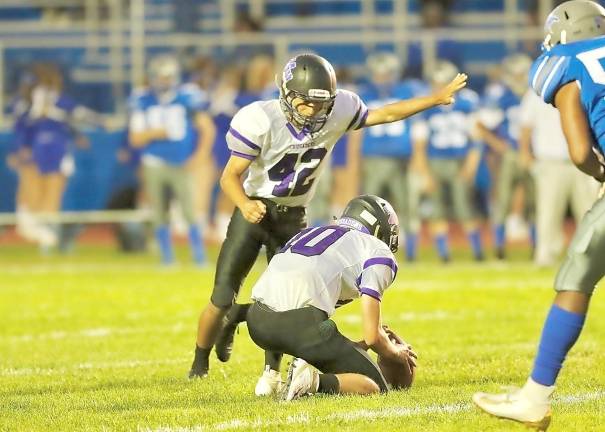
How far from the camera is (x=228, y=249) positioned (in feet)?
20.9

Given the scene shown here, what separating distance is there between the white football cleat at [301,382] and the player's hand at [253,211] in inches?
29.2

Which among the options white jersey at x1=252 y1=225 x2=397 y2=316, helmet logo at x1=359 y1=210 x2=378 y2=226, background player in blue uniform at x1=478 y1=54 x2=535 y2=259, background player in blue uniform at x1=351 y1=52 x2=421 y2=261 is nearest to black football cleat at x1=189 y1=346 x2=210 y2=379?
white jersey at x1=252 y1=225 x2=397 y2=316

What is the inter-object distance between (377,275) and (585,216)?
1074mm

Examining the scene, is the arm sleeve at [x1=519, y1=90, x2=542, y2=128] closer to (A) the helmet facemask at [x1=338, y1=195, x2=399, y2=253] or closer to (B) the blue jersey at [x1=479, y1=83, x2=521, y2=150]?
(B) the blue jersey at [x1=479, y1=83, x2=521, y2=150]

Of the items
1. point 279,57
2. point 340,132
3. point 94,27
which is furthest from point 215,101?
point 340,132

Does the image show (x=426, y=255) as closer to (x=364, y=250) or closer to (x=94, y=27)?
(x=94, y=27)

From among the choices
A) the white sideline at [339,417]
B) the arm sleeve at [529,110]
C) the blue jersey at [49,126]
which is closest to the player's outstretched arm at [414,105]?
the white sideline at [339,417]

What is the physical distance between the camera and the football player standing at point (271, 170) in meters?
6.16

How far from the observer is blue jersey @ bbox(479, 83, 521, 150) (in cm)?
1409

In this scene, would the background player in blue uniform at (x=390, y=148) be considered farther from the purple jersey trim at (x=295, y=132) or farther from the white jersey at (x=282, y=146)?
the purple jersey trim at (x=295, y=132)

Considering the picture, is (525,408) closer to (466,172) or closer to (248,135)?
(248,135)

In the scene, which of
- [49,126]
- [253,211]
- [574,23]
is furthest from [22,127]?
[574,23]

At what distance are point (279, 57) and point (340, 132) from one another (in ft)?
33.9

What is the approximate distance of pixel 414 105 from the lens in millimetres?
6340
